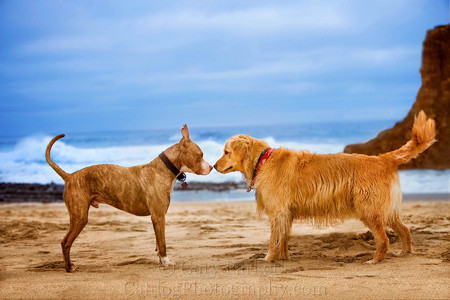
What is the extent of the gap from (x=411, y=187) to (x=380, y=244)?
9.50 m

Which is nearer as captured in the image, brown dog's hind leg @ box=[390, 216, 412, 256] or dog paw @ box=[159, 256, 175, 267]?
dog paw @ box=[159, 256, 175, 267]

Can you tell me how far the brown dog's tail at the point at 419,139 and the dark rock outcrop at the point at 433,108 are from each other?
9.76 m

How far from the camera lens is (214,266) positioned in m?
5.12

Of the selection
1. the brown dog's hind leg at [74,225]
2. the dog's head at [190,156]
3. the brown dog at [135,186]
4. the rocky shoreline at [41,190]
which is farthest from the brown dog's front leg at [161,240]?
the rocky shoreline at [41,190]

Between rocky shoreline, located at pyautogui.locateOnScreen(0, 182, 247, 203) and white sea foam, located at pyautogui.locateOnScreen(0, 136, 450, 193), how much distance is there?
0.69 m

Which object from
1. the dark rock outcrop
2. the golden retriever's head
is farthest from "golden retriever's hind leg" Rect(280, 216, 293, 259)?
the dark rock outcrop

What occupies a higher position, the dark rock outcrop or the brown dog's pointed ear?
the dark rock outcrop

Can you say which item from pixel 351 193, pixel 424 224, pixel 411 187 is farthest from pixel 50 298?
pixel 411 187

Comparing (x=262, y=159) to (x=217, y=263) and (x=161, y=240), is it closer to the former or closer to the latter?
(x=217, y=263)

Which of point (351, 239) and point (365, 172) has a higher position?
point (365, 172)

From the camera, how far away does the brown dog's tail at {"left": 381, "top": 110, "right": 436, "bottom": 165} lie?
4988mm

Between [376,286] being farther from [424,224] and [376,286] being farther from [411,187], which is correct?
[411,187]

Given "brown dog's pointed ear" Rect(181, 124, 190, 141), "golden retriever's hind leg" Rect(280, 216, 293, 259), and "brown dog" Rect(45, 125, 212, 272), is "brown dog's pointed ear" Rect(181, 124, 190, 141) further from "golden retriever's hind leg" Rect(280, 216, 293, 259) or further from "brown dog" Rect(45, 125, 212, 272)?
"golden retriever's hind leg" Rect(280, 216, 293, 259)

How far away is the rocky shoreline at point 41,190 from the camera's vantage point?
44.5 ft
